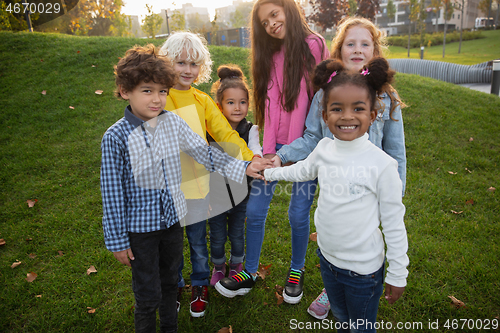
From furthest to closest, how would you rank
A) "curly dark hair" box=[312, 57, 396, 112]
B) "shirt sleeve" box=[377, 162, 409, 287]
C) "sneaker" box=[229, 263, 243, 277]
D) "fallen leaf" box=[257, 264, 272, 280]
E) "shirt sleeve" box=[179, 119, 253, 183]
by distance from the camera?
"fallen leaf" box=[257, 264, 272, 280], "sneaker" box=[229, 263, 243, 277], "shirt sleeve" box=[179, 119, 253, 183], "curly dark hair" box=[312, 57, 396, 112], "shirt sleeve" box=[377, 162, 409, 287]

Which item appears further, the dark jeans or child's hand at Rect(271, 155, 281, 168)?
child's hand at Rect(271, 155, 281, 168)

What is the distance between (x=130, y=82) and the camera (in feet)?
5.77

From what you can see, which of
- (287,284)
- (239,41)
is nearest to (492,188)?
(287,284)

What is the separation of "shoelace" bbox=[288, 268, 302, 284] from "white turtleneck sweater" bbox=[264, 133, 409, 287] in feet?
3.08

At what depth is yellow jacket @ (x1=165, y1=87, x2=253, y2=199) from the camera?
2.22 meters

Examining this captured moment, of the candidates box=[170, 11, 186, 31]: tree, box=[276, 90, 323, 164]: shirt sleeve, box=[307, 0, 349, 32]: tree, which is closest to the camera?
box=[276, 90, 323, 164]: shirt sleeve

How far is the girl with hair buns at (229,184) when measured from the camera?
99.7 inches

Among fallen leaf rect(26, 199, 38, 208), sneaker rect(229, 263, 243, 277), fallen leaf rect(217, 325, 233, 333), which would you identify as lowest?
fallen leaf rect(217, 325, 233, 333)

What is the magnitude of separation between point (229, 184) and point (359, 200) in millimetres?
1190

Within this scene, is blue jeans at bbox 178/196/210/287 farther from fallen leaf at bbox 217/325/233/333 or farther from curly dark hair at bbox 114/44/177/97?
curly dark hair at bbox 114/44/177/97

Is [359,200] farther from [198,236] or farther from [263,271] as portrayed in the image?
[263,271]

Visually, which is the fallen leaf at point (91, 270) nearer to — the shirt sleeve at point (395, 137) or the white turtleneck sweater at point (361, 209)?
the white turtleneck sweater at point (361, 209)

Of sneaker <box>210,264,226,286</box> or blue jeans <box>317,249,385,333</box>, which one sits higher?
blue jeans <box>317,249,385,333</box>

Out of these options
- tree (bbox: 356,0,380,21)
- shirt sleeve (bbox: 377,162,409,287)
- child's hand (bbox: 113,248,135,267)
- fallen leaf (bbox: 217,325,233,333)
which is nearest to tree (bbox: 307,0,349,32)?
tree (bbox: 356,0,380,21)
